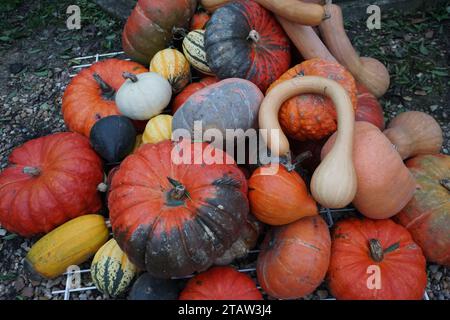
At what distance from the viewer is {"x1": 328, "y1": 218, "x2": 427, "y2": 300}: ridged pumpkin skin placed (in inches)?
84.9

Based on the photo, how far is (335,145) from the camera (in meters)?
2.16

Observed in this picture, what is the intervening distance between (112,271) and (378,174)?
1473 millimetres

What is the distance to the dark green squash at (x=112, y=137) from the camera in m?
2.60

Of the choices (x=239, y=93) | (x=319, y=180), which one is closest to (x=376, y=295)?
(x=319, y=180)

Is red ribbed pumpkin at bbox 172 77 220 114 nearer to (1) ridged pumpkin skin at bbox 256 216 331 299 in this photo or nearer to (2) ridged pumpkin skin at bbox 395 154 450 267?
(1) ridged pumpkin skin at bbox 256 216 331 299

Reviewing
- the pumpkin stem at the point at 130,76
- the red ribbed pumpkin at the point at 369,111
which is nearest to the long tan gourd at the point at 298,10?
the red ribbed pumpkin at the point at 369,111

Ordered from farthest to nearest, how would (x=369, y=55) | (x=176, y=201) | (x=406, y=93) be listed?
(x=369, y=55)
(x=406, y=93)
(x=176, y=201)

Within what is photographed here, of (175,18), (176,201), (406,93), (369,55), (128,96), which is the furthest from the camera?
(369,55)

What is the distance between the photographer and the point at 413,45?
3.70m

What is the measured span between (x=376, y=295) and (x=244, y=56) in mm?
1550

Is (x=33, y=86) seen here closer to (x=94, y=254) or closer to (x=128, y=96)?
(x=128, y=96)

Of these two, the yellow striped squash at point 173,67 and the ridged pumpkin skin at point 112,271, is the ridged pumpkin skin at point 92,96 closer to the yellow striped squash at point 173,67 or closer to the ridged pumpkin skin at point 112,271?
the yellow striped squash at point 173,67

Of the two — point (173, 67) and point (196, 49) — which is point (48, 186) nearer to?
point (173, 67)

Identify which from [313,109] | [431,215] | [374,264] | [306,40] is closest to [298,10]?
[306,40]
